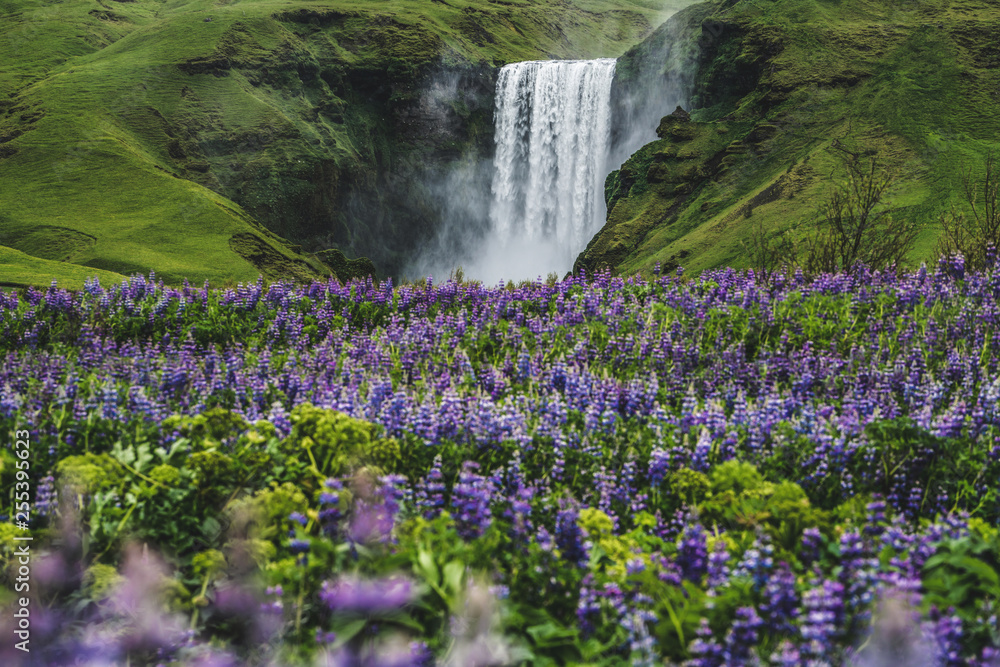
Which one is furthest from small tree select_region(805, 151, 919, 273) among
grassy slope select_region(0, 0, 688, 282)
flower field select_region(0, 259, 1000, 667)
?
grassy slope select_region(0, 0, 688, 282)

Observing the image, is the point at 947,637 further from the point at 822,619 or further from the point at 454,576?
the point at 454,576

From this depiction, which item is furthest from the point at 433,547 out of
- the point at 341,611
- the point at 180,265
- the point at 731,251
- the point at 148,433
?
the point at 180,265

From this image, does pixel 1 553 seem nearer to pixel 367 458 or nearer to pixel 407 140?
pixel 367 458

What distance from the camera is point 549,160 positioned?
43.8 meters

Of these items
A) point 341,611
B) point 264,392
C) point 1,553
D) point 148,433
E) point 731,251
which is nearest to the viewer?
point 341,611

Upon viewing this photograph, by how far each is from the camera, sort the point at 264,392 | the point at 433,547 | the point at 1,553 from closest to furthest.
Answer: the point at 433,547 < the point at 1,553 < the point at 264,392

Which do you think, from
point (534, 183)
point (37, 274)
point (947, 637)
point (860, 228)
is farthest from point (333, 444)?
point (534, 183)

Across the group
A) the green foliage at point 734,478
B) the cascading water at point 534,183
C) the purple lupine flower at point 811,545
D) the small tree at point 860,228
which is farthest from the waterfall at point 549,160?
the purple lupine flower at point 811,545

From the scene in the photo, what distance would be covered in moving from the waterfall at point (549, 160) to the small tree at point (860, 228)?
19.5m

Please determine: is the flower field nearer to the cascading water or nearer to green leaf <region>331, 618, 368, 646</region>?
green leaf <region>331, 618, 368, 646</region>

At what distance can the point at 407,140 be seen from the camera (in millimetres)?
47062

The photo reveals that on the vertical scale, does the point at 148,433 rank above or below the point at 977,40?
below

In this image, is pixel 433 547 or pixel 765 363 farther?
pixel 765 363

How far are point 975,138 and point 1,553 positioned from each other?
1006 inches
